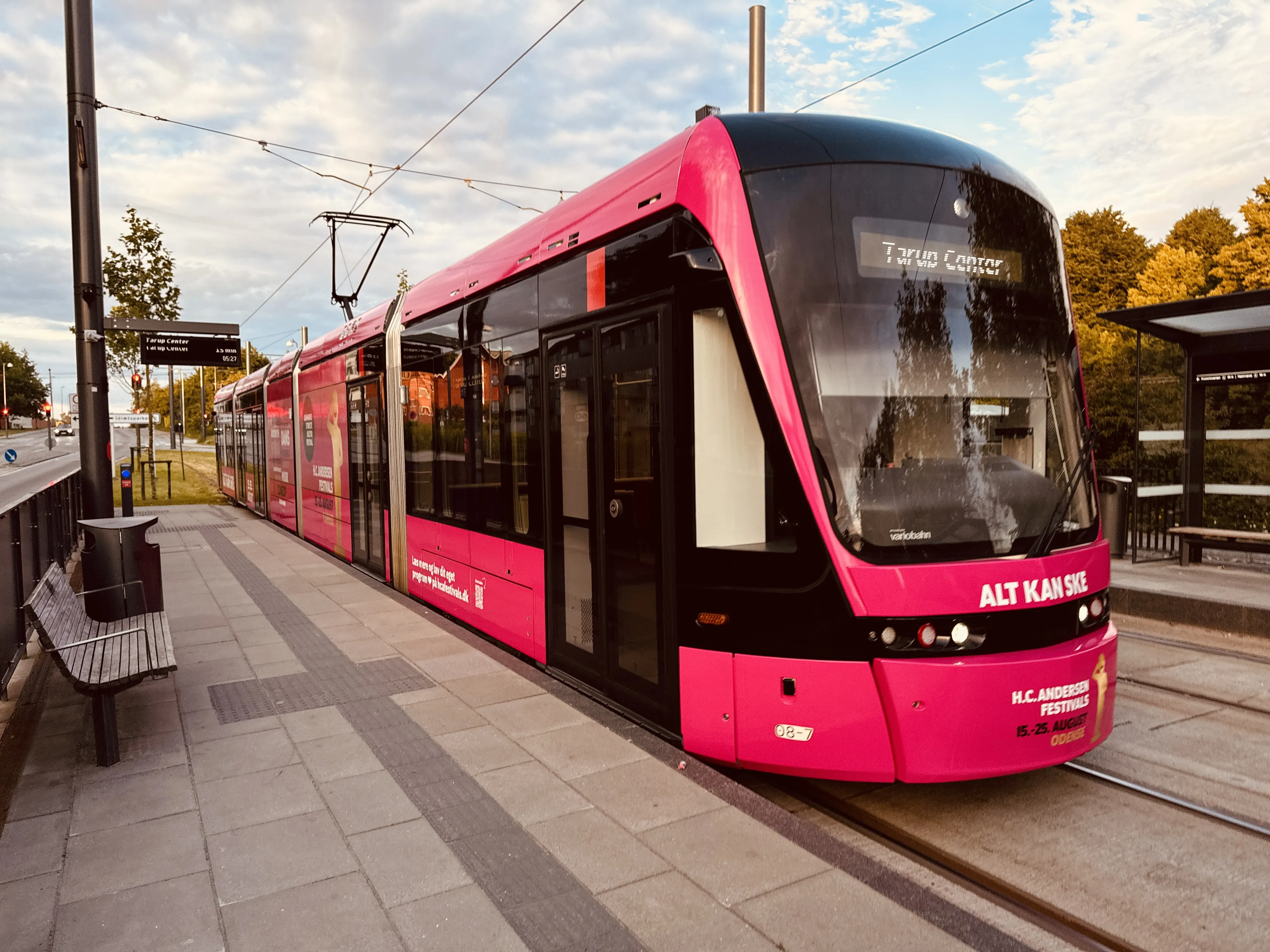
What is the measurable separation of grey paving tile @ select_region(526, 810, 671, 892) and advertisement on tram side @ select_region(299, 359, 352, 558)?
8657mm

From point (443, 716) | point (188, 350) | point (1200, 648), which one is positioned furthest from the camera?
point (188, 350)

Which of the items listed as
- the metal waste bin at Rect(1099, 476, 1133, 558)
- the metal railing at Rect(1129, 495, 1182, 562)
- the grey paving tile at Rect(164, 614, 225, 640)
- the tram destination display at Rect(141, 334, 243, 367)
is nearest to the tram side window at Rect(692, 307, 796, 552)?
the grey paving tile at Rect(164, 614, 225, 640)

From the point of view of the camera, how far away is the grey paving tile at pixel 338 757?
459 centimetres

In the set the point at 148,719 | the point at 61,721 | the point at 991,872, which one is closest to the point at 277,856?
the point at 148,719

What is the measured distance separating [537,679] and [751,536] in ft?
8.48

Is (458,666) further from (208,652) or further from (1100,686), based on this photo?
(1100,686)

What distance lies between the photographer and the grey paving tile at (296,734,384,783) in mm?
4590

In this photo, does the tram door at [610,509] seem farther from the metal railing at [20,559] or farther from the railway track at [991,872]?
the metal railing at [20,559]

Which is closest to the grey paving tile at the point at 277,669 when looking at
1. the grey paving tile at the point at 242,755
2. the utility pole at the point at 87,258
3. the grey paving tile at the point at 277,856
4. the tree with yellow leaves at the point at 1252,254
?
the grey paving tile at the point at 242,755

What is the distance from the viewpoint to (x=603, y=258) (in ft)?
17.0

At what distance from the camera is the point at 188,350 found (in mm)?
12805

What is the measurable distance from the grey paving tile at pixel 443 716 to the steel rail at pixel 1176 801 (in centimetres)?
340

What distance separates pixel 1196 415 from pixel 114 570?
11.7 m

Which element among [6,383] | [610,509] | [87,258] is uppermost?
[6,383]
